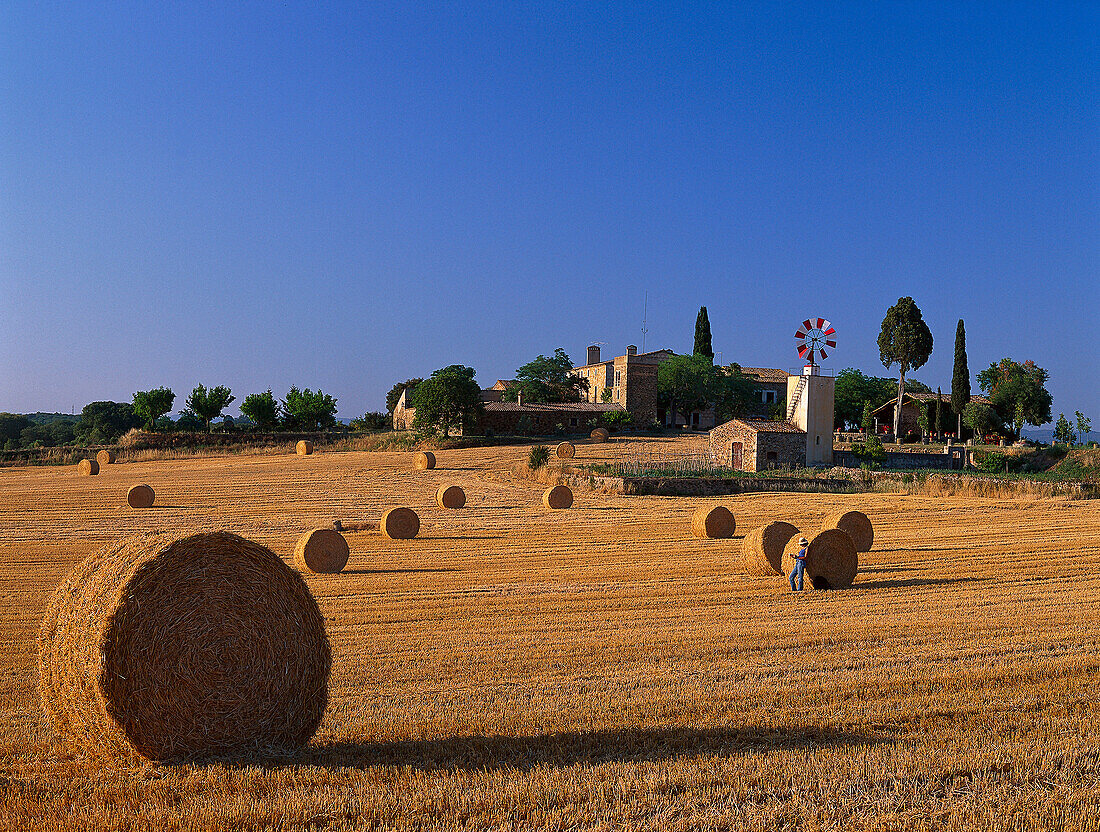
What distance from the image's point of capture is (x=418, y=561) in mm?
20047

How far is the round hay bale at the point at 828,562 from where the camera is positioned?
1662 centimetres

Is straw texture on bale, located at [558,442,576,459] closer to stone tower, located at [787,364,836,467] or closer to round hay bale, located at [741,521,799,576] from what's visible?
stone tower, located at [787,364,836,467]

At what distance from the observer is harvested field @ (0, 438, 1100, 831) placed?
19.0 ft

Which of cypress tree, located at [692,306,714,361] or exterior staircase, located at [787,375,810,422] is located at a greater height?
cypress tree, located at [692,306,714,361]

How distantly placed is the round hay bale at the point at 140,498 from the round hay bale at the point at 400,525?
12.6 meters

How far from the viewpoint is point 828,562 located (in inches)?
656

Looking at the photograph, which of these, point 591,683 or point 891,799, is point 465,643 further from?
point 891,799

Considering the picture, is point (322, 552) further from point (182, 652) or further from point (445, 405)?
point (445, 405)

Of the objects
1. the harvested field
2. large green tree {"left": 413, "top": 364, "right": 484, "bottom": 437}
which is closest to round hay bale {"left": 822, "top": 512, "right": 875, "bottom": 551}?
the harvested field

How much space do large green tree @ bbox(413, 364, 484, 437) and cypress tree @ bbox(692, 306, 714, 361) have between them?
28711mm

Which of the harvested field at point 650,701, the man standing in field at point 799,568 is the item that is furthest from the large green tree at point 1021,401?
the man standing in field at point 799,568

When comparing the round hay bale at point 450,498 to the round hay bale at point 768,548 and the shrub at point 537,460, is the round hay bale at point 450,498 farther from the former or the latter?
the round hay bale at point 768,548

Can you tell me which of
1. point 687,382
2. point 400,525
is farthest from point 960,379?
point 400,525

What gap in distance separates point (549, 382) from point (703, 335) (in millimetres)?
16089
